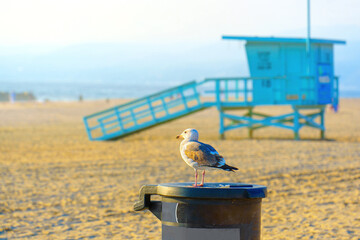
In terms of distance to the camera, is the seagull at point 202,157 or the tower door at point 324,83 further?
the tower door at point 324,83

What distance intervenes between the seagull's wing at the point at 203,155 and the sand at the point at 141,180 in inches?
123

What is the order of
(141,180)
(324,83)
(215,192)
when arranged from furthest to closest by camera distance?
(324,83) < (141,180) < (215,192)

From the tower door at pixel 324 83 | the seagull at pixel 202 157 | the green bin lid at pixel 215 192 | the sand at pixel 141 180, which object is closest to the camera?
the green bin lid at pixel 215 192

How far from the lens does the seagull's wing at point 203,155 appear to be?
3764 millimetres

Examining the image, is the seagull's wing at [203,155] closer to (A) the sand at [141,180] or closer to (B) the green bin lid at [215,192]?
(B) the green bin lid at [215,192]

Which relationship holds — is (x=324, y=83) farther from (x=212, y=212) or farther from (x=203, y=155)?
(x=212, y=212)

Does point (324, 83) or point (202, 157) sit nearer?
point (202, 157)

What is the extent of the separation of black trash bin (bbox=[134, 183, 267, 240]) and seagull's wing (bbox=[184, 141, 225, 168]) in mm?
177

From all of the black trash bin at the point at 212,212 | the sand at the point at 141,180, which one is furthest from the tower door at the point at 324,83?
the black trash bin at the point at 212,212

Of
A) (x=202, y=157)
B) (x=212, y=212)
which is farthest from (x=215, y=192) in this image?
(x=202, y=157)

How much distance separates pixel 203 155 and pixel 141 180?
7.26 m

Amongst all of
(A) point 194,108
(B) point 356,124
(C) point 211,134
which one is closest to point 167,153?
(A) point 194,108

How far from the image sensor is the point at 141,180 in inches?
431

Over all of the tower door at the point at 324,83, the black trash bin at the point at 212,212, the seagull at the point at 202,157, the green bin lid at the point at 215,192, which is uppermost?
the tower door at the point at 324,83
